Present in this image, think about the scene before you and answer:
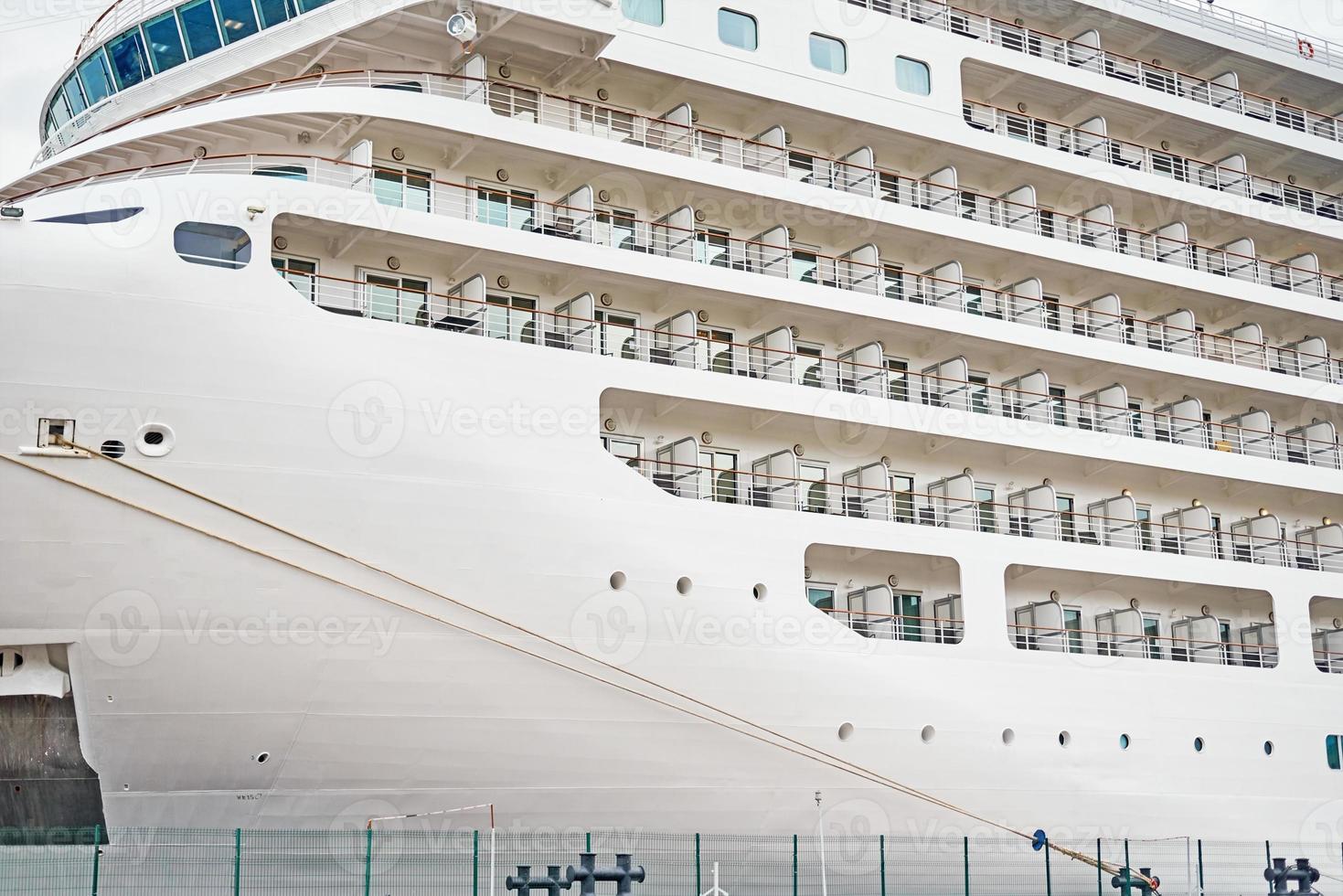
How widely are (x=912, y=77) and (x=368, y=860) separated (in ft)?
48.6

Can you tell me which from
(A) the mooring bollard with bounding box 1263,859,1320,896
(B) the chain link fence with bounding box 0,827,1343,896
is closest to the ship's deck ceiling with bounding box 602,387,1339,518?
(B) the chain link fence with bounding box 0,827,1343,896

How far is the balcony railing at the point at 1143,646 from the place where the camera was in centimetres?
2191

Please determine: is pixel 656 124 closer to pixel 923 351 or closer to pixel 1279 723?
pixel 923 351

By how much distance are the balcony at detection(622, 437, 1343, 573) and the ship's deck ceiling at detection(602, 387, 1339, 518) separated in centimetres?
23

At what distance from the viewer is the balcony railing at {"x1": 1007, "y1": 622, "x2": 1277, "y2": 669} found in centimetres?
2191

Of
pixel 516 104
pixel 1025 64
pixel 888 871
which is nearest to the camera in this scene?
pixel 888 871

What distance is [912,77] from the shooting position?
23422mm

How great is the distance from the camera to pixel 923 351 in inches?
896

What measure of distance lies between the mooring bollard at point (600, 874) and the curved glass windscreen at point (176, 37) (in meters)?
11.5

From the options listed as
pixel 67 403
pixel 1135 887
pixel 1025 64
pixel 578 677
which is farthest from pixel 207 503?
pixel 1025 64

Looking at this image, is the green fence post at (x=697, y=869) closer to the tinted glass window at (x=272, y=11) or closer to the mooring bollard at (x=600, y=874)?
the mooring bollard at (x=600, y=874)

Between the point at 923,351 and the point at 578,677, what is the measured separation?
865cm

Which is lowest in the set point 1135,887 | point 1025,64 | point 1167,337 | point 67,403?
point 1135,887

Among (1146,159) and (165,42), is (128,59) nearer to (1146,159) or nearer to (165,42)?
(165,42)
